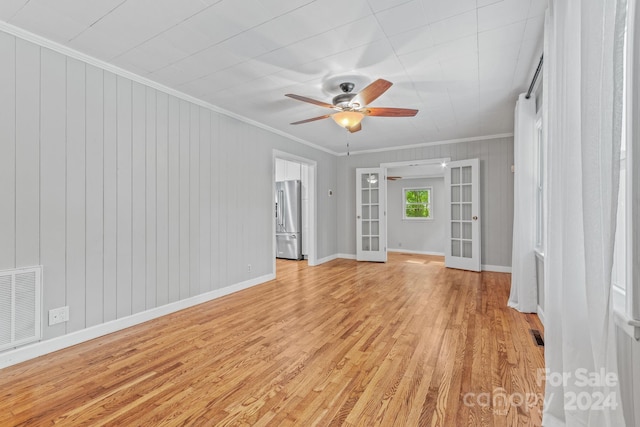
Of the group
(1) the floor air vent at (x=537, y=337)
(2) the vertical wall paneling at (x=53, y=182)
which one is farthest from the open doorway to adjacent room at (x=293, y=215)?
(1) the floor air vent at (x=537, y=337)

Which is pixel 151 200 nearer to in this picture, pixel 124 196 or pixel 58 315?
pixel 124 196

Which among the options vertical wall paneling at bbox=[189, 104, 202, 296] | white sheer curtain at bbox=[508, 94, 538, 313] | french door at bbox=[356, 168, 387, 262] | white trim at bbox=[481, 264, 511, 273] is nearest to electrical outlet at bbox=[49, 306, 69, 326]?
vertical wall paneling at bbox=[189, 104, 202, 296]

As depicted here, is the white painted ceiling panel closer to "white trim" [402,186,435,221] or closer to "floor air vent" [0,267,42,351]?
"floor air vent" [0,267,42,351]

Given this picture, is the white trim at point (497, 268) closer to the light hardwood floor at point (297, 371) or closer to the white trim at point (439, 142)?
the light hardwood floor at point (297, 371)

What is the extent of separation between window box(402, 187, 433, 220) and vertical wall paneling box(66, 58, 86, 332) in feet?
24.3

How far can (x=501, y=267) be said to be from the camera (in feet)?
17.8

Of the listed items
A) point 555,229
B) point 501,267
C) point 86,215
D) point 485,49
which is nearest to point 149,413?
point 86,215

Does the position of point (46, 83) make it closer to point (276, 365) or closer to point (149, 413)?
point (149, 413)

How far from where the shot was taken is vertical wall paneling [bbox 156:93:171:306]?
10.5 ft

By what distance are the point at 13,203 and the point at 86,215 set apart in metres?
0.48

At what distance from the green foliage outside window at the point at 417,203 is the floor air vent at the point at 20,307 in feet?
25.3

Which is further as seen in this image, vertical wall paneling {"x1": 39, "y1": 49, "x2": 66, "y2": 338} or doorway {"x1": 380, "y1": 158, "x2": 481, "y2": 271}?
doorway {"x1": 380, "y1": 158, "x2": 481, "y2": 271}

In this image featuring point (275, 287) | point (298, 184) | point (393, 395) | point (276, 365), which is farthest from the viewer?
point (298, 184)

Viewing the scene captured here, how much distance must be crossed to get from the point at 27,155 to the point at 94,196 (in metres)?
0.54
